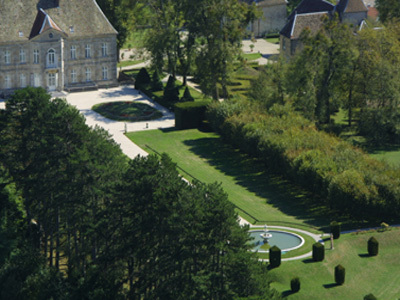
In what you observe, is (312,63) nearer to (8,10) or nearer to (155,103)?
(155,103)

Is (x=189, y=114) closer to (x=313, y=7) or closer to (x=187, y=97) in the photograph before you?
(x=187, y=97)

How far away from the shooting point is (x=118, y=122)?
93438 mm

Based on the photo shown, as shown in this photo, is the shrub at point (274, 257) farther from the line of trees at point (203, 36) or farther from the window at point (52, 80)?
the window at point (52, 80)

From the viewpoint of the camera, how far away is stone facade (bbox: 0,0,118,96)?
10025 centimetres

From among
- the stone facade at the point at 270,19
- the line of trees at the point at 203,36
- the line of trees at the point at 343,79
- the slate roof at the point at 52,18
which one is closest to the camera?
the line of trees at the point at 343,79

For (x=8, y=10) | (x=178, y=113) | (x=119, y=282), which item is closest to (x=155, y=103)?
(x=178, y=113)

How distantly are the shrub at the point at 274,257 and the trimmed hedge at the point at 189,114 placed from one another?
119 ft

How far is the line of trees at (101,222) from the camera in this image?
4719 centimetres

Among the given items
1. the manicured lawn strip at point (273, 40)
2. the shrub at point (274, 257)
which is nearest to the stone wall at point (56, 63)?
the manicured lawn strip at point (273, 40)

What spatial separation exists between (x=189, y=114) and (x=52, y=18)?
23.9 metres

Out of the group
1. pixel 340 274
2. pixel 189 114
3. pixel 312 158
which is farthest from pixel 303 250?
pixel 189 114

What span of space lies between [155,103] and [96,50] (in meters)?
11.9

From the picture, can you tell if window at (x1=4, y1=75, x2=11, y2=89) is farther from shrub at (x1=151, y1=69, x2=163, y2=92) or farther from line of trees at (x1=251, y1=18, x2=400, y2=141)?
line of trees at (x1=251, y1=18, x2=400, y2=141)

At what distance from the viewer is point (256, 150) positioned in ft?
261
